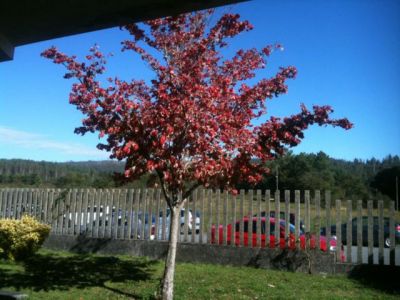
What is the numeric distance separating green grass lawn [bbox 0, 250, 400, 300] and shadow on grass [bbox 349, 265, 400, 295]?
19mm

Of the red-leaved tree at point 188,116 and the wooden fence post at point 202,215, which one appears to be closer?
the red-leaved tree at point 188,116

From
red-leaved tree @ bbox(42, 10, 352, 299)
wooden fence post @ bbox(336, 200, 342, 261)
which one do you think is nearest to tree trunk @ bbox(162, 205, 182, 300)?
red-leaved tree @ bbox(42, 10, 352, 299)

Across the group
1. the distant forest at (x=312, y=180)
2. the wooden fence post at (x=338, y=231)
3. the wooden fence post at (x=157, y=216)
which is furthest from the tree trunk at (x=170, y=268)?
the distant forest at (x=312, y=180)

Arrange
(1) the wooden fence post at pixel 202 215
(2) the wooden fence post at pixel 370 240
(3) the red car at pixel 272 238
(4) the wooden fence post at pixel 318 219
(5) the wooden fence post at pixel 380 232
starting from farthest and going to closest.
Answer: (1) the wooden fence post at pixel 202 215
(3) the red car at pixel 272 238
(4) the wooden fence post at pixel 318 219
(2) the wooden fence post at pixel 370 240
(5) the wooden fence post at pixel 380 232

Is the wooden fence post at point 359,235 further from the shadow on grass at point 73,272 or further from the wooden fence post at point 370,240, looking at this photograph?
the shadow on grass at point 73,272

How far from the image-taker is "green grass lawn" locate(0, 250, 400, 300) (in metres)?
7.18

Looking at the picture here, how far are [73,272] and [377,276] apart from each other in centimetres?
627

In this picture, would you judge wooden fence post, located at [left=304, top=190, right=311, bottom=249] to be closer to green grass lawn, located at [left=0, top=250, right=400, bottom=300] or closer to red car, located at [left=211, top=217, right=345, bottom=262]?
red car, located at [left=211, top=217, right=345, bottom=262]

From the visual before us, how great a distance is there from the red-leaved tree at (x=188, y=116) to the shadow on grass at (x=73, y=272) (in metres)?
2.20

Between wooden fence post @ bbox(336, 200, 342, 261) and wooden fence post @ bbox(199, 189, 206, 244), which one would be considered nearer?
wooden fence post @ bbox(336, 200, 342, 261)

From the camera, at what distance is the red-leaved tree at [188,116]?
6367mm

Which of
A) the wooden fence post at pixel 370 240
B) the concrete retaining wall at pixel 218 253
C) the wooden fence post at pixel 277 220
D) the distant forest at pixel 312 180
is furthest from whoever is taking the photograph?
the distant forest at pixel 312 180

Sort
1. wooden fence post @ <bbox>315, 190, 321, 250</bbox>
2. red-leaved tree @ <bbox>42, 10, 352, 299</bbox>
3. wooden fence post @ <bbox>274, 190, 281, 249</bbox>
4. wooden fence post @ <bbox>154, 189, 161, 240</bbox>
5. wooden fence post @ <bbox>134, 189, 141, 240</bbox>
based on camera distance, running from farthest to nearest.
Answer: wooden fence post @ <bbox>134, 189, 141, 240</bbox>, wooden fence post @ <bbox>154, 189, 161, 240</bbox>, wooden fence post @ <bbox>274, 190, 281, 249</bbox>, wooden fence post @ <bbox>315, 190, 321, 250</bbox>, red-leaved tree @ <bbox>42, 10, 352, 299</bbox>

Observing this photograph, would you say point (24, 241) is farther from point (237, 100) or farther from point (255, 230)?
point (237, 100)
